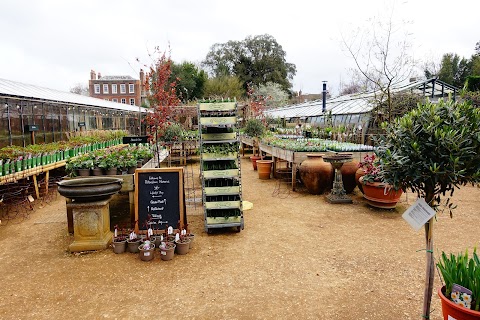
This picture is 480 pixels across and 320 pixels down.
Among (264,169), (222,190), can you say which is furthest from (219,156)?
(264,169)

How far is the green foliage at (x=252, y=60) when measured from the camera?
36.6m

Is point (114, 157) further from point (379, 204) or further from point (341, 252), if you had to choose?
point (379, 204)

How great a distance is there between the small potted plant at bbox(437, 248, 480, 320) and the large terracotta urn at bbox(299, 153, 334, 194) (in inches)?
190

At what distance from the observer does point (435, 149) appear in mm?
2029

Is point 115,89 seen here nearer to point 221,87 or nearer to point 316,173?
point 221,87

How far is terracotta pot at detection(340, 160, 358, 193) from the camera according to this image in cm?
678

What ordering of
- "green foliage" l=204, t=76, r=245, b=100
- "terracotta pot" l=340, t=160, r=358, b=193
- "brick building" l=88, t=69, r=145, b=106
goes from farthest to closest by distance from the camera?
"brick building" l=88, t=69, r=145, b=106, "green foliage" l=204, t=76, r=245, b=100, "terracotta pot" l=340, t=160, r=358, b=193

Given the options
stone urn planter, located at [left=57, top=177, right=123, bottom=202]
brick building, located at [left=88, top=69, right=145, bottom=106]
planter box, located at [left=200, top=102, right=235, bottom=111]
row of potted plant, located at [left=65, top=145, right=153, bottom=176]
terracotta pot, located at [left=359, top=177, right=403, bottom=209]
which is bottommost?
terracotta pot, located at [left=359, top=177, right=403, bottom=209]

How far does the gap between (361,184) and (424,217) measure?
4329 millimetres

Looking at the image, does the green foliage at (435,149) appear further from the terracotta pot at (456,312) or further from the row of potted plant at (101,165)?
the row of potted plant at (101,165)

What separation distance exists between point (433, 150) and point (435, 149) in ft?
0.10

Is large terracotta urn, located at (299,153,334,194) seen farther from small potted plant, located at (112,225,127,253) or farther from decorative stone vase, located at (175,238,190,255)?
small potted plant, located at (112,225,127,253)

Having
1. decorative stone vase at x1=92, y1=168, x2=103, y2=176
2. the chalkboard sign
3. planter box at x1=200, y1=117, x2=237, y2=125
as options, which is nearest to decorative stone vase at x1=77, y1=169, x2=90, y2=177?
decorative stone vase at x1=92, y1=168, x2=103, y2=176

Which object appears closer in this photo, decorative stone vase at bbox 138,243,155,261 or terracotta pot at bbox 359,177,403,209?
decorative stone vase at bbox 138,243,155,261
